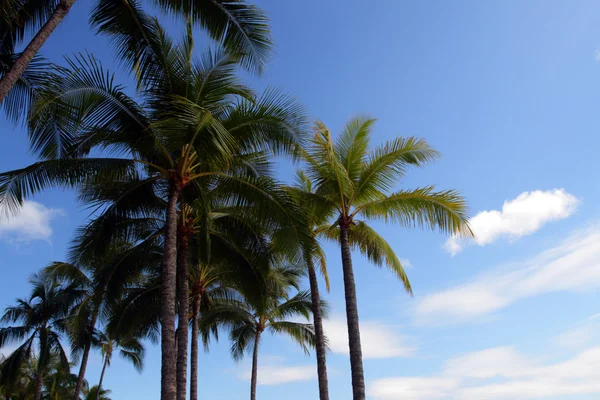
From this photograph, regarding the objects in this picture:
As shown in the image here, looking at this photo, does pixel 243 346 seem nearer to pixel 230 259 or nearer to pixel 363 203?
pixel 230 259

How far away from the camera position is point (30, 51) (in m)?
7.46

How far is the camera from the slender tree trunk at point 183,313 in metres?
12.9

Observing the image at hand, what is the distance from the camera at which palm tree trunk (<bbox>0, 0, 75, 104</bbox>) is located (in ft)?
22.9

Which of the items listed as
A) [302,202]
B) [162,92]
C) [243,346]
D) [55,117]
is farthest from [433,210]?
[243,346]

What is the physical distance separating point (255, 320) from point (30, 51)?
2008 centimetres

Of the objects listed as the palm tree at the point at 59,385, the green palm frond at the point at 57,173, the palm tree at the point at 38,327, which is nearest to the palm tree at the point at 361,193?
the green palm frond at the point at 57,173

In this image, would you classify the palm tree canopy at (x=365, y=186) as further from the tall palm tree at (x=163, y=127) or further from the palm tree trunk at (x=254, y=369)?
the palm tree trunk at (x=254, y=369)

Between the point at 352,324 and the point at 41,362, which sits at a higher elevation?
the point at 41,362

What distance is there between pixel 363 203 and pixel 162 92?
595 centimetres

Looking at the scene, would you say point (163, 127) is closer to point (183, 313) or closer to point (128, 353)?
point (183, 313)

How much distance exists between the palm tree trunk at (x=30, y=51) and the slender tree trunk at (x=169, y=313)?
4.15m

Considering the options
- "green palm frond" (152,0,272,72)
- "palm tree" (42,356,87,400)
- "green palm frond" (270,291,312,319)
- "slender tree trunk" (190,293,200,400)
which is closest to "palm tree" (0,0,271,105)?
"green palm frond" (152,0,272,72)

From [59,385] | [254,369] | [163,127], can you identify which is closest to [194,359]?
[254,369]

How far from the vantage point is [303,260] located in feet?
40.1
